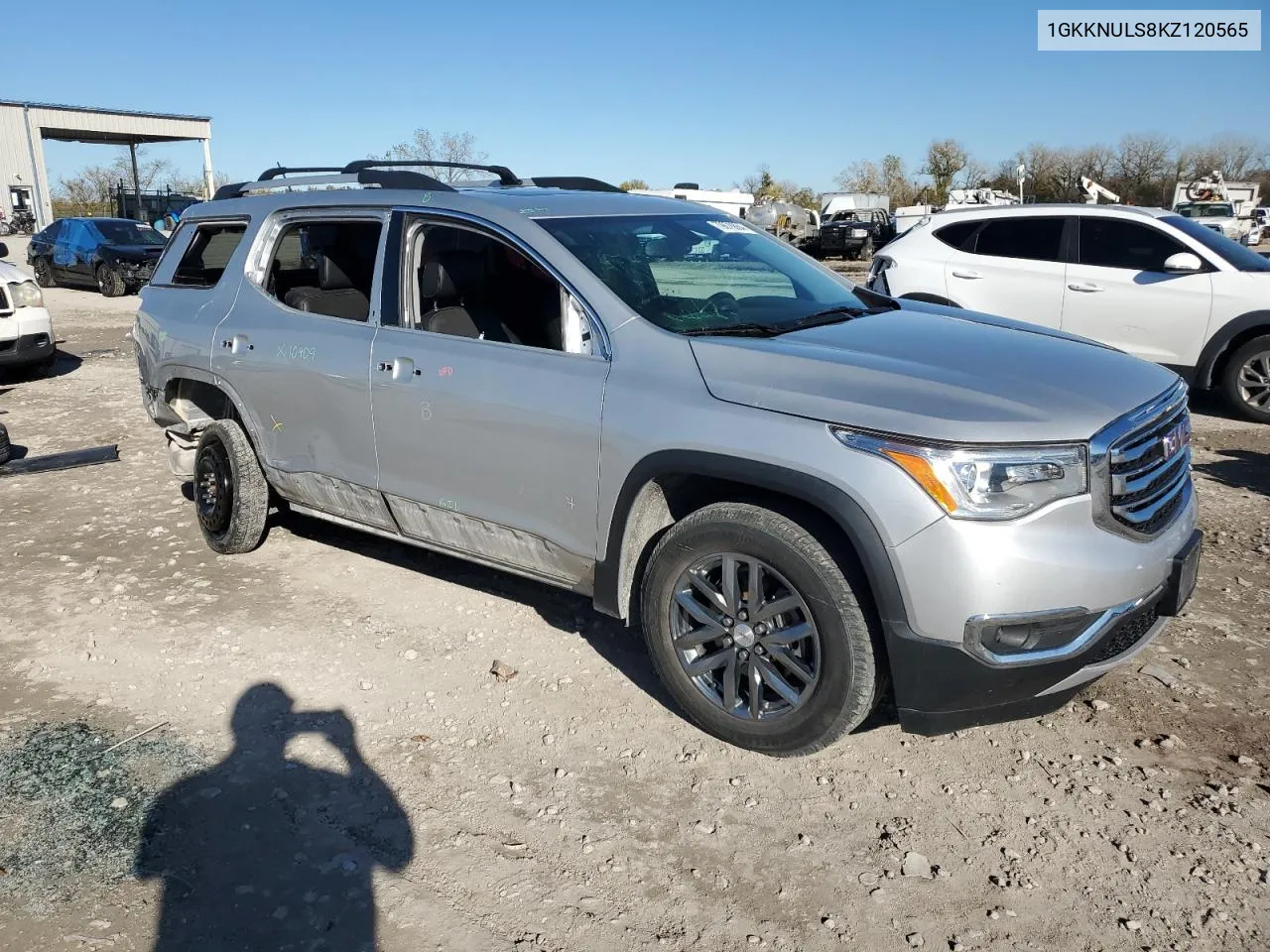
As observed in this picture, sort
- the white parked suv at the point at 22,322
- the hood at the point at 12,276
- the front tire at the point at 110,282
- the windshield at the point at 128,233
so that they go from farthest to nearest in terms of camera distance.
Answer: the windshield at the point at 128,233, the front tire at the point at 110,282, the hood at the point at 12,276, the white parked suv at the point at 22,322

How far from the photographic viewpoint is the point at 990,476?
9.66 ft

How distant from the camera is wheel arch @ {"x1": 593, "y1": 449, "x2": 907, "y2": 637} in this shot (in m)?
3.04

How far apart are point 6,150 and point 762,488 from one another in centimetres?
4669

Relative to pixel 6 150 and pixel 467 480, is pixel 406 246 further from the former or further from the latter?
pixel 6 150

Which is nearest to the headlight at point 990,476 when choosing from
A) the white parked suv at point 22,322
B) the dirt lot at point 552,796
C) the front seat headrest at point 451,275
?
the dirt lot at point 552,796

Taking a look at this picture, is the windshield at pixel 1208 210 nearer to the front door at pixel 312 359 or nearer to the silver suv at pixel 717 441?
the silver suv at pixel 717 441

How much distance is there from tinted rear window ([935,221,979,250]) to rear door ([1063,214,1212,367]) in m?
0.95

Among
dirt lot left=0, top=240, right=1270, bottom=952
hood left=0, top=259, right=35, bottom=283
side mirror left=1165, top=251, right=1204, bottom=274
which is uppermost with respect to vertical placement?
hood left=0, top=259, right=35, bottom=283

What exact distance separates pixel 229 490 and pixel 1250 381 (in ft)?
25.5

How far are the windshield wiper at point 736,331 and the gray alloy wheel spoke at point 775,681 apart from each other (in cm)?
114

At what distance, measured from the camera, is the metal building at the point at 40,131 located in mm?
40281

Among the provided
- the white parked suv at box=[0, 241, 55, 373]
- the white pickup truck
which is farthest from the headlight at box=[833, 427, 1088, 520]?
the white pickup truck

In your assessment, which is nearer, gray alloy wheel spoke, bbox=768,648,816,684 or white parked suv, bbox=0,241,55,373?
gray alloy wheel spoke, bbox=768,648,816,684

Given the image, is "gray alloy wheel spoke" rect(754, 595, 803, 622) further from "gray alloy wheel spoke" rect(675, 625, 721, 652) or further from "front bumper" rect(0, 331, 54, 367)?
"front bumper" rect(0, 331, 54, 367)
